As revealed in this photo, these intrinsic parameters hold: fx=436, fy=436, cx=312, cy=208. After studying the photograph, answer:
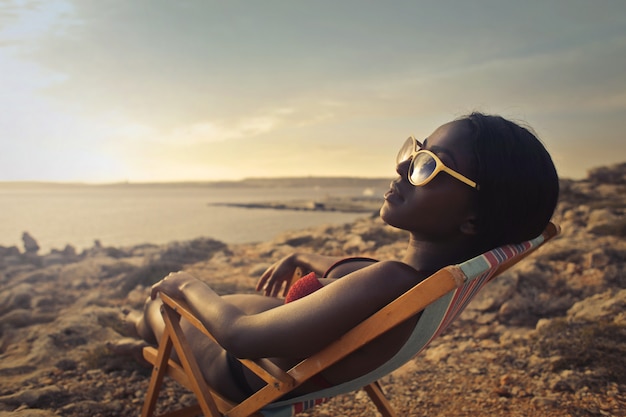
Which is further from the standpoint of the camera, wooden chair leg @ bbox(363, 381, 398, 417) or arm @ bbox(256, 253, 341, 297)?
arm @ bbox(256, 253, 341, 297)

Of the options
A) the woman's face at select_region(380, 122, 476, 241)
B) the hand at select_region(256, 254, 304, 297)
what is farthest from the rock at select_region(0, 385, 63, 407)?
the woman's face at select_region(380, 122, 476, 241)

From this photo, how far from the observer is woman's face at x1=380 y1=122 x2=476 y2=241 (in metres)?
1.55

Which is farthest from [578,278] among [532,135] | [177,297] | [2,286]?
[2,286]

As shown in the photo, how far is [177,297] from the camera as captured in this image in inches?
79.8

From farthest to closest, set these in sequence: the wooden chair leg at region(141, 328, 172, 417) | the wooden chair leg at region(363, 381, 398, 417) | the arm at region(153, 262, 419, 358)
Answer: the wooden chair leg at region(363, 381, 398, 417) < the wooden chair leg at region(141, 328, 172, 417) < the arm at region(153, 262, 419, 358)

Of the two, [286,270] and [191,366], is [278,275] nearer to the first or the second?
[286,270]

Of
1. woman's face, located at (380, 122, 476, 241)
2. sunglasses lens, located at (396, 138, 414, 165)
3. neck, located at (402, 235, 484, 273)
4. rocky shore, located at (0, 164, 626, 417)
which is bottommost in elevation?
rocky shore, located at (0, 164, 626, 417)

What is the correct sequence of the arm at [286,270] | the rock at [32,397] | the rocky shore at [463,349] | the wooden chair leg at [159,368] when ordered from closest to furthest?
the wooden chair leg at [159,368] → the arm at [286,270] → the rock at [32,397] → the rocky shore at [463,349]

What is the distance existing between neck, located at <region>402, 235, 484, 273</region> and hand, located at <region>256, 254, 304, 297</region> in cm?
109

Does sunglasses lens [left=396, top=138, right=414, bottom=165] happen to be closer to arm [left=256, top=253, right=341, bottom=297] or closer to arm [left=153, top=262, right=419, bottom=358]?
arm [left=153, top=262, right=419, bottom=358]

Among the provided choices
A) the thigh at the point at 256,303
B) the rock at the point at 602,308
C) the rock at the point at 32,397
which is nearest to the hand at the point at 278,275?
the thigh at the point at 256,303

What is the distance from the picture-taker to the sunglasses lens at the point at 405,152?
1.82 m

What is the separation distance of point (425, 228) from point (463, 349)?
2.92m

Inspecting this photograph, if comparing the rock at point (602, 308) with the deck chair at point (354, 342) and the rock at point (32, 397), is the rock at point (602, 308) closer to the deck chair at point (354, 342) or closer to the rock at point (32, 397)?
the deck chair at point (354, 342)
